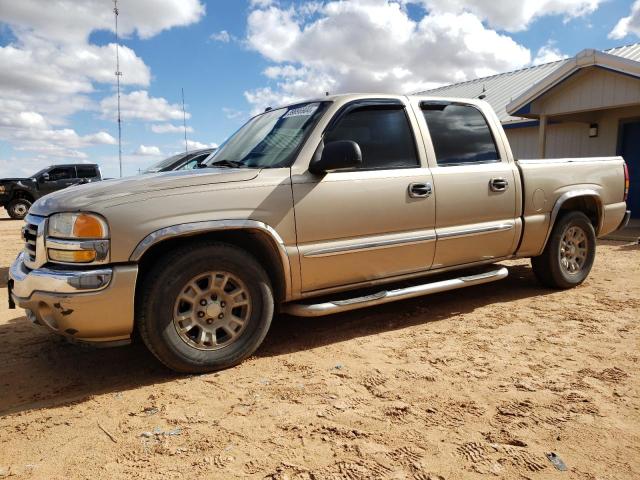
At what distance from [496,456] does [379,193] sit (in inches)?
81.2

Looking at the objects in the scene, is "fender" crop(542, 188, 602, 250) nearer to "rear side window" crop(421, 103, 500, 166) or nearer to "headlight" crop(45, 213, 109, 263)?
"rear side window" crop(421, 103, 500, 166)

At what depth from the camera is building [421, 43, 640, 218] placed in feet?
34.3

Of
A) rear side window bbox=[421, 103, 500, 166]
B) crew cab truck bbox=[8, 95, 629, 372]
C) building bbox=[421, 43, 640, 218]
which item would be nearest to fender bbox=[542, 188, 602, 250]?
crew cab truck bbox=[8, 95, 629, 372]

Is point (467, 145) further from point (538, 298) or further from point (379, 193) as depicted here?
point (538, 298)

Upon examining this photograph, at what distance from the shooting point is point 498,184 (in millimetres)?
4414

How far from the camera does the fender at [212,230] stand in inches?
115

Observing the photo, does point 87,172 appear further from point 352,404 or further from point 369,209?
point 352,404

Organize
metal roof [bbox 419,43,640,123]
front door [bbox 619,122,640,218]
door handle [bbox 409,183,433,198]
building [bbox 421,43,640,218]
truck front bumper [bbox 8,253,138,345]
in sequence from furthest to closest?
metal roof [bbox 419,43,640,123]
front door [bbox 619,122,640,218]
building [bbox 421,43,640,218]
door handle [bbox 409,183,433,198]
truck front bumper [bbox 8,253,138,345]

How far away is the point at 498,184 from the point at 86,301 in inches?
138

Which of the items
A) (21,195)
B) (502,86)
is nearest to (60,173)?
(21,195)

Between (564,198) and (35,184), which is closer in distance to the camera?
(564,198)

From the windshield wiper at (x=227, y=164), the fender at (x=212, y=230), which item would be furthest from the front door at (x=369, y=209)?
the windshield wiper at (x=227, y=164)

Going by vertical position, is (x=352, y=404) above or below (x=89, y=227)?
below

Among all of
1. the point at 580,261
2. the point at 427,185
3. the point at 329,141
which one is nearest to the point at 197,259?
the point at 329,141
